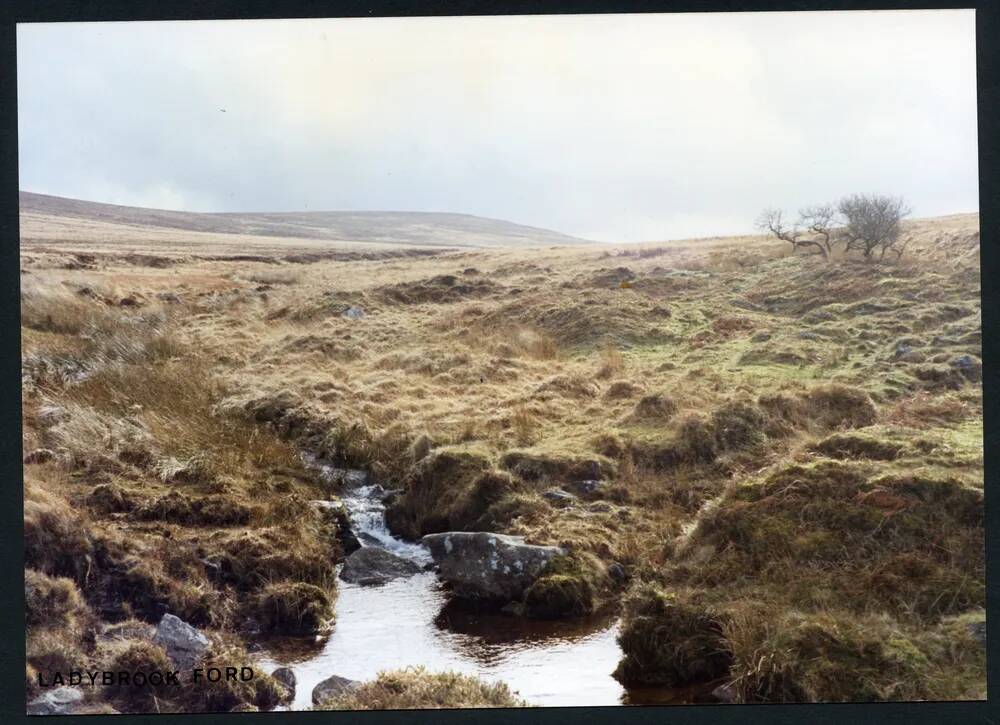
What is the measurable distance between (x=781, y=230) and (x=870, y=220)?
730 millimetres

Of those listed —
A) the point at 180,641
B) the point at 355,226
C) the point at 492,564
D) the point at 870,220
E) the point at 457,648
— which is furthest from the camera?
the point at 355,226

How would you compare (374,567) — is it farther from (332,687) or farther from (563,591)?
(563,591)

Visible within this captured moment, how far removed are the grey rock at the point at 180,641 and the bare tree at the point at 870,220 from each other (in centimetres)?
614

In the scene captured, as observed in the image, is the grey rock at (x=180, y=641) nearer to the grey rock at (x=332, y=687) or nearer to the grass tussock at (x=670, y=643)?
the grey rock at (x=332, y=687)

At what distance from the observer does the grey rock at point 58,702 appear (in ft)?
21.5

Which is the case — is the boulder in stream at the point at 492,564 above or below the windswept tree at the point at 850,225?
below

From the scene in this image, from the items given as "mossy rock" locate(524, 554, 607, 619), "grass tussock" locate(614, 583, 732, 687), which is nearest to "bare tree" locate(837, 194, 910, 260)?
"grass tussock" locate(614, 583, 732, 687)

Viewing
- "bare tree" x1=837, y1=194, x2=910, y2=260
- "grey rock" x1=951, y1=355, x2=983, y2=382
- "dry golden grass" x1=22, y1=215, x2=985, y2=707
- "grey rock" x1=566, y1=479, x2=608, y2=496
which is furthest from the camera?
"grey rock" x1=566, y1=479, x2=608, y2=496

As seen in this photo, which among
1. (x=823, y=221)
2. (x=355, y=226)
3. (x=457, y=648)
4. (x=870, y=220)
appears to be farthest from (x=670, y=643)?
(x=355, y=226)

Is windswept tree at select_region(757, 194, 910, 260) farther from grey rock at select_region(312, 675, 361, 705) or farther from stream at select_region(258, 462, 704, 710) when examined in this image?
grey rock at select_region(312, 675, 361, 705)

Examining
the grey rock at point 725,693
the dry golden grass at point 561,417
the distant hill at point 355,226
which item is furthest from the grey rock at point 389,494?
the grey rock at point 725,693

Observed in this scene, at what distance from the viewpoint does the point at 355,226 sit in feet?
25.6

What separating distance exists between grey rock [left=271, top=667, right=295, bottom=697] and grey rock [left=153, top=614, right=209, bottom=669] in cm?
58

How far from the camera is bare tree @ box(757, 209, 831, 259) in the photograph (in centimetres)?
734
